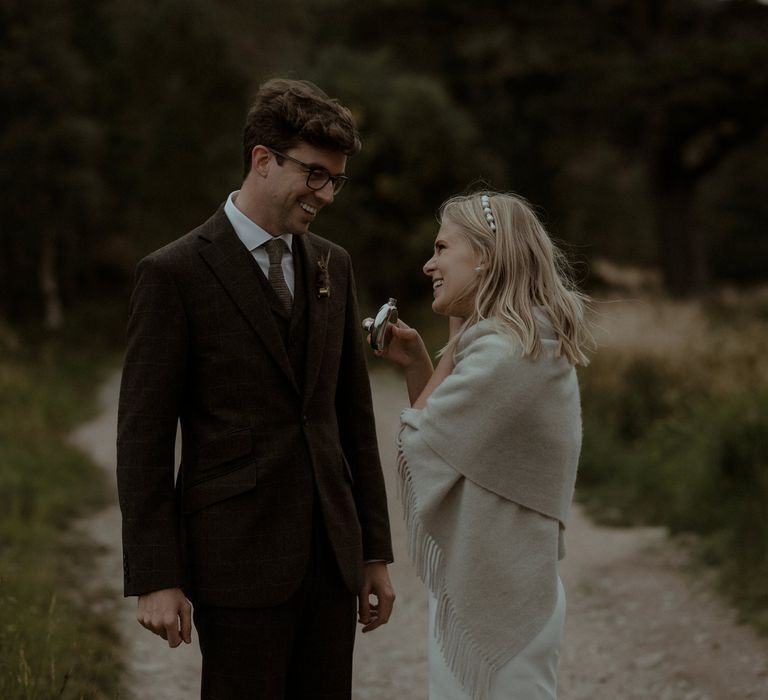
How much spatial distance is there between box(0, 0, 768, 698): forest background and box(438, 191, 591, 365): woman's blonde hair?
11.1ft

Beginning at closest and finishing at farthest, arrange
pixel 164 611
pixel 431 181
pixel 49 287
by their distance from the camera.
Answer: pixel 164 611 → pixel 431 181 → pixel 49 287

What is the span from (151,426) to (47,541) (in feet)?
15.2

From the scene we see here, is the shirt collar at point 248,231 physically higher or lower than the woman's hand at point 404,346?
higher

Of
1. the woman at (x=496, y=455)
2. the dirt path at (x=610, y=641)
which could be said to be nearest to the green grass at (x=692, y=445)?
the dirt path at (x=610, y=641)

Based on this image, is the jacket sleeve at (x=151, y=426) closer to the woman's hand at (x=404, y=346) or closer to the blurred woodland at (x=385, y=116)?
the woman's hand at (x=404, y=346)

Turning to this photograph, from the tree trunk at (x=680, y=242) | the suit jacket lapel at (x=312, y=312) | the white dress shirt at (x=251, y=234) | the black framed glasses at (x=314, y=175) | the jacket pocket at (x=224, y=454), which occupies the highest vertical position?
the black framed glasses at (x=314, y=175)

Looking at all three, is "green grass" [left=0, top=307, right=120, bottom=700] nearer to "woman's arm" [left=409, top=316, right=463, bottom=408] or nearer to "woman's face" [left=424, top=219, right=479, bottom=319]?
"woman's arm" [left=409, top=316, right=463, bottom=408]

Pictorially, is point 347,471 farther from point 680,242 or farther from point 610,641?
point 680,242

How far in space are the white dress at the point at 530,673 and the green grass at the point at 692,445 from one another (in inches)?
122

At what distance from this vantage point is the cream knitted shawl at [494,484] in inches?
93.8

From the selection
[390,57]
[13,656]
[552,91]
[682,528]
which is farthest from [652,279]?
[13,656]

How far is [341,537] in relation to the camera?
2543 mm

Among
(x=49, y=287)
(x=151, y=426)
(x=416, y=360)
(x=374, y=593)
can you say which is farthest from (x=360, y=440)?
(x=49, y=287)

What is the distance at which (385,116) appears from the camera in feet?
61.3
